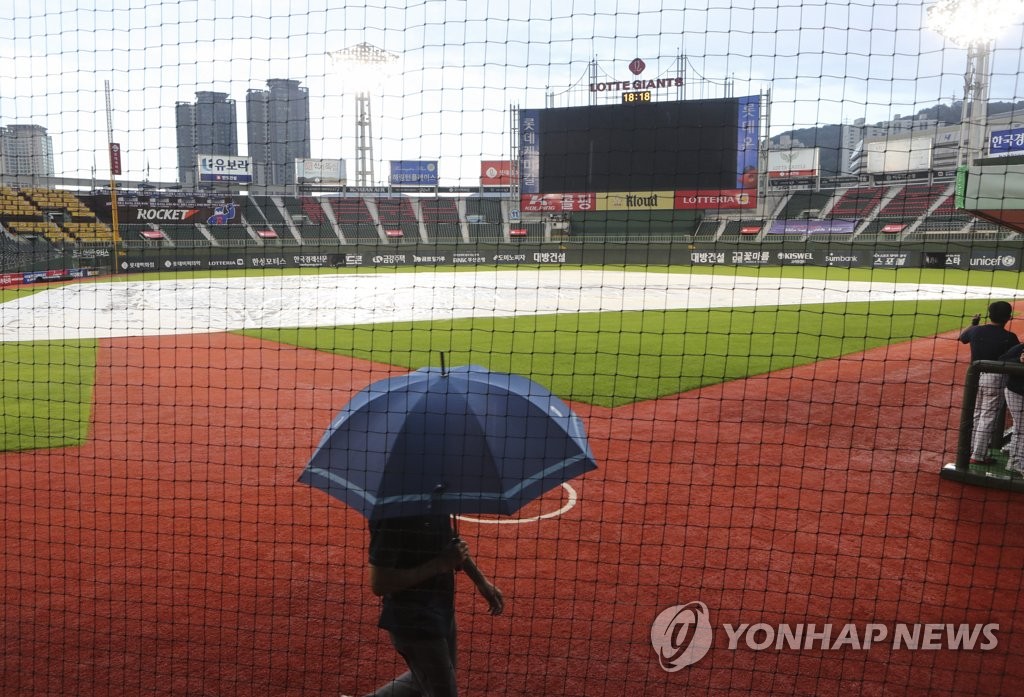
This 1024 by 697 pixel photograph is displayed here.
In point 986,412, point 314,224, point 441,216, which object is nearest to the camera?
point 986,412

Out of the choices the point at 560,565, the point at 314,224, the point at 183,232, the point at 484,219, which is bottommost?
the point at 560,565

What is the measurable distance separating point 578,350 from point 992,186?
31.6ft

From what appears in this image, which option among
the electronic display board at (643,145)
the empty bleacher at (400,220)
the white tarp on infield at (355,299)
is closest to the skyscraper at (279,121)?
the white tarp on infield at (355,299)

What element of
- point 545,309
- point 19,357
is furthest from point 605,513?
point 545,309

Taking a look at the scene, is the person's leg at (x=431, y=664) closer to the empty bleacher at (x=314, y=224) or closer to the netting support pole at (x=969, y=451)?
the netting support pole at (x=969, y=451)

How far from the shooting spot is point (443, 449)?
3105mm

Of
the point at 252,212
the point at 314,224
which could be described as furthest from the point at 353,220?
the point at 252,212

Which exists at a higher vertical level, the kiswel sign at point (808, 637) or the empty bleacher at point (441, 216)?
the empty bleacher at point (441, 216)

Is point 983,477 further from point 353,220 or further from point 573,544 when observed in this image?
point 353,220

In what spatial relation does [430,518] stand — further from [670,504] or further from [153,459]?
[153,459]

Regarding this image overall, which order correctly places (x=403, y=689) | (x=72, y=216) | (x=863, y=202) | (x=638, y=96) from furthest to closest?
(x=863, y=202)
(x=638, y=96)
(x=72, y=216)
(x=403, y=689)

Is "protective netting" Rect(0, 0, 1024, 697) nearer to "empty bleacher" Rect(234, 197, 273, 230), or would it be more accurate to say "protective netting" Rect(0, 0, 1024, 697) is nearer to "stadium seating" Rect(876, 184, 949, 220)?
"stadium seating" Rect(876, 184, 949, 220)

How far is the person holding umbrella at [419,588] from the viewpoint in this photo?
303 centimetres

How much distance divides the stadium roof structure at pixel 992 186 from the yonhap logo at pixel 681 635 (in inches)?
175
